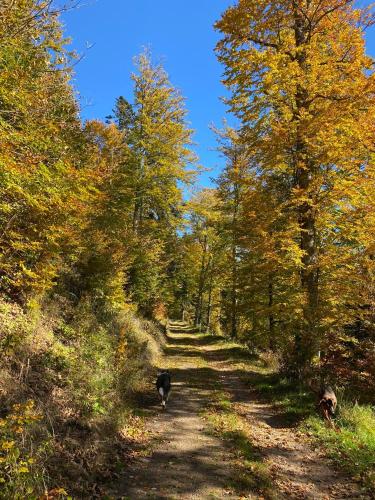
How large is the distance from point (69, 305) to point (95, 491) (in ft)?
19.2

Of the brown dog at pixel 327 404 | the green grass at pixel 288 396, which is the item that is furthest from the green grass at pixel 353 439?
the green grass at pixel 288 396

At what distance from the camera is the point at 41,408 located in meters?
6.16

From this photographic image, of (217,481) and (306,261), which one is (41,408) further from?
(306,261)

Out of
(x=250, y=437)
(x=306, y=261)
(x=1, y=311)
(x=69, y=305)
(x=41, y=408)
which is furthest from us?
(x=306, y=261)

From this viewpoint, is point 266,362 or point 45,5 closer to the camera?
point 45,5

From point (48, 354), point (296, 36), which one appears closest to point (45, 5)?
point (48, 354)

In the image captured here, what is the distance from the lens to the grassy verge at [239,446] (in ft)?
20.7

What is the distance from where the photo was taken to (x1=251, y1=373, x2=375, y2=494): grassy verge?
279 inches

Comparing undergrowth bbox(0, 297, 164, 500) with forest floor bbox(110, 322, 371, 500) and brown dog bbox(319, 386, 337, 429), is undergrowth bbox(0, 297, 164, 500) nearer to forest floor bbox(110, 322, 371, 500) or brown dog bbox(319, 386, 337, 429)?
forest floor bbox(110, 322, 371, 500)

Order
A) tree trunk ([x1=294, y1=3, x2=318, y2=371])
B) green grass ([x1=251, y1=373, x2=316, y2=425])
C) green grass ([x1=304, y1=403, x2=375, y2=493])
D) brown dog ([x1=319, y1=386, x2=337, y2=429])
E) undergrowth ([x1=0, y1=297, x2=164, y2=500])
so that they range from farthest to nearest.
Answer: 1. tree trunk ([x1=294, y1=3, x2=318, y2=371])
2. green grass ([x1=251, y1=373, x2=316, y2=425])
3. brown dog ([x1=319, y1=386, x2=337, y2=429])
4. green grass ([x1=304, y1=403, x2=375, y2=493])
5. undergrowth ([x1=0, y1=297, x2=164, y2=500])

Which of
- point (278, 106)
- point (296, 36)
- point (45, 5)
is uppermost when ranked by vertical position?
point (296, 36)

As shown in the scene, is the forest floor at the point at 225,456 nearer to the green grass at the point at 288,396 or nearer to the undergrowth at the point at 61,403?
the green grass at the point at 288,396

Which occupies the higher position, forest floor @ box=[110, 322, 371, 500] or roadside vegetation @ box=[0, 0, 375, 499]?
roadside vegetation @ box=[0, 0, 375, 499]

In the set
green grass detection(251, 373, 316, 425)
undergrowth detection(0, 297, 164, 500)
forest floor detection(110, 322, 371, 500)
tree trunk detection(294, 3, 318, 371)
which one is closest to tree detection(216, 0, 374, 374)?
tree trunk detection(294, 3, 318, 371)
